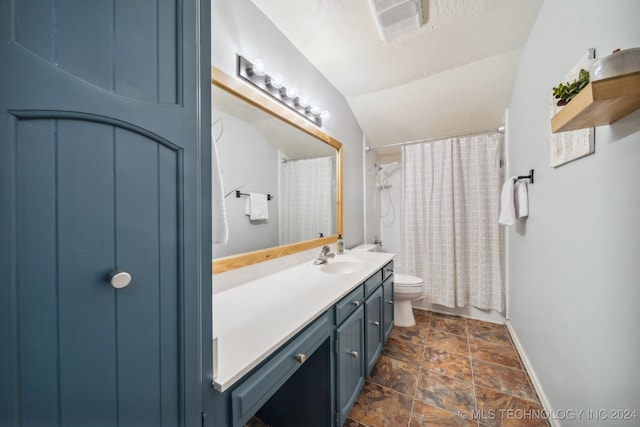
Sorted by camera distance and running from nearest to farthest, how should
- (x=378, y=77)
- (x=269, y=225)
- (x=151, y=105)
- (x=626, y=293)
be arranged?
(x=151, y=105) → (x=626, y=293) → (x=269, y=225) → (x=378, y=77)

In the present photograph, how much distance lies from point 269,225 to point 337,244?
0.81 meters

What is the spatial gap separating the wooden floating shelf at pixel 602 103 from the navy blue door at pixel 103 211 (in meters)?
1.00

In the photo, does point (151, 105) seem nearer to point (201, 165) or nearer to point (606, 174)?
point (201, 165)

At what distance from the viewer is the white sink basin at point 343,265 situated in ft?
6.04

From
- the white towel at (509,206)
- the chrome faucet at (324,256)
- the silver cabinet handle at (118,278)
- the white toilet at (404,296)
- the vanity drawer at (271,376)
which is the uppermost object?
the white towel at (509,206)

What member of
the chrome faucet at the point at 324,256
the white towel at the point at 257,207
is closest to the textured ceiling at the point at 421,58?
the white towel at the point at 257,207

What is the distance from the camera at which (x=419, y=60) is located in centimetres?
197

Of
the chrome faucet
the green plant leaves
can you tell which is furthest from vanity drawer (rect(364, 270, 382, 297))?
the green plant leaves

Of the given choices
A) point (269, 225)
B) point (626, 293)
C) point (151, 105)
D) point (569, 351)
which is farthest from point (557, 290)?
point (151, 105)

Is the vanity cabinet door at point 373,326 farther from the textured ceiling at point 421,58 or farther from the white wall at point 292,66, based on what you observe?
the textured ceiling at point 421,58

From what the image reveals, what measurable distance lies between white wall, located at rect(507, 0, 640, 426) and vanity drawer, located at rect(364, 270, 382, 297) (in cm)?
94

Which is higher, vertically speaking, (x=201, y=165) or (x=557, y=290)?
(x=201, y=165)

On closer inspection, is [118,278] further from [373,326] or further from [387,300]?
[387,300]

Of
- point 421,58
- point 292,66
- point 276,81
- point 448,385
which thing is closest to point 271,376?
point 448,385
